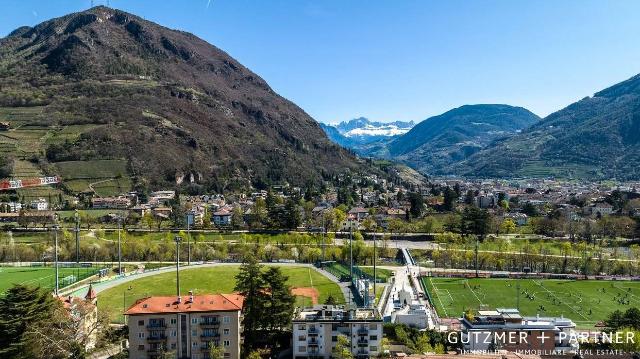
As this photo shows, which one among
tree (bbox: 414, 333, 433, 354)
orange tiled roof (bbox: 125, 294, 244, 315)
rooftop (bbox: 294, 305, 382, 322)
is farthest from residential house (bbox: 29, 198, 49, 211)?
tree (bbox: 414, 333, 433, 354)

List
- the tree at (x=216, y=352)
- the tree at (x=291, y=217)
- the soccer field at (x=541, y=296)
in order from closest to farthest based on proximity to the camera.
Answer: the tree at (x=216, y=352)
the soccer field at (x=541, y=296)
the tree at (x=291, y=217)

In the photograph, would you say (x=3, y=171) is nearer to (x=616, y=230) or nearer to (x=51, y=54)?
(x=51, y=54)

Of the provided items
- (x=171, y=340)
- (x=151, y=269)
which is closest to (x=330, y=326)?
(x=171, y=340)

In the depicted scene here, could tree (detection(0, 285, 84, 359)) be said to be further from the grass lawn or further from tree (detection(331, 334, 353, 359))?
tree (detection(331, 334, 353, 359))

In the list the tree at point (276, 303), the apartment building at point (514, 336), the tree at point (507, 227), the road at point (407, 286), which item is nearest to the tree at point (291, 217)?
the road at point (407, 286)

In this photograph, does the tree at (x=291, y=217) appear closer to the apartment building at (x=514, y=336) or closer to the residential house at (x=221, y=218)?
the residential house at (x=221, y=218)

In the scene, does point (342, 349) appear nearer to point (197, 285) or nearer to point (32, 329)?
point (32, 329)
